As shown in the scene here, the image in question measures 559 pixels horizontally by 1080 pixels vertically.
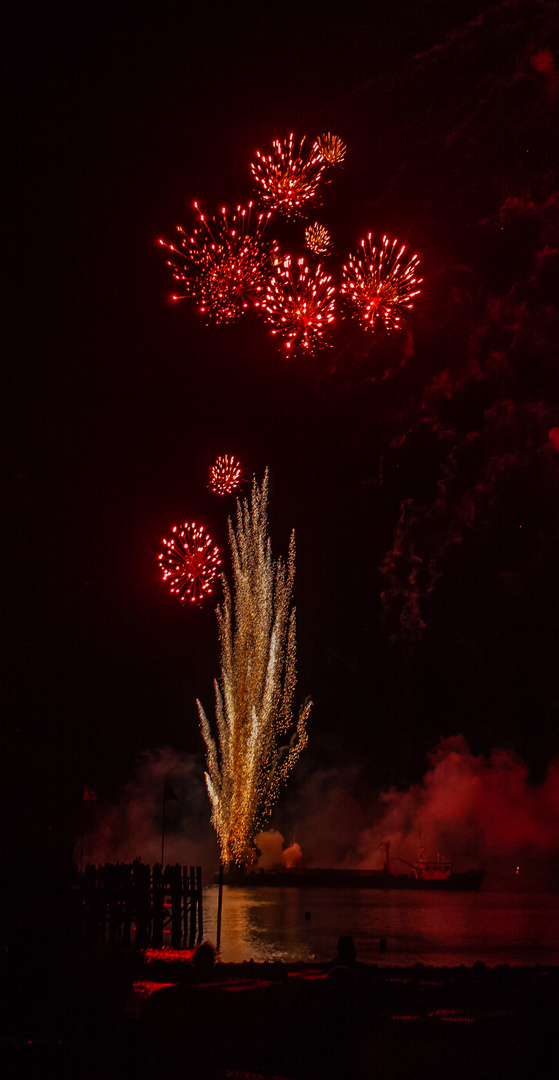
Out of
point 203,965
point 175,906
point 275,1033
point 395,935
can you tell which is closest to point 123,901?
point 175,906

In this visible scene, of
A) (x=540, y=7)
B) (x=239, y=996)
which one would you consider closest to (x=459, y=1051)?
(x=239, y=996)

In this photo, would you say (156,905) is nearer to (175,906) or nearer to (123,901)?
(123,901)

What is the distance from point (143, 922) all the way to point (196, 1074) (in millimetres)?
14064

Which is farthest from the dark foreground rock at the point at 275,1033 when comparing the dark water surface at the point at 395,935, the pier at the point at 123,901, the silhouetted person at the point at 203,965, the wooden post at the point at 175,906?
the dark water surface at the point at 395,935

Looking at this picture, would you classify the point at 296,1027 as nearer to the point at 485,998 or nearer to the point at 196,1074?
the point at 196,1074

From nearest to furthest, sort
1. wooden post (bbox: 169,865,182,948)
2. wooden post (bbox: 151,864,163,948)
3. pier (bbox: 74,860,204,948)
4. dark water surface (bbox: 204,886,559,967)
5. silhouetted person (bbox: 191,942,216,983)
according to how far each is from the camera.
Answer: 1. silhouetted person (bbox: 191,942,216,983)
2. pier (bbox: 74,860,204,948)
3. wooden post (bbox: 151,864,163,948)
4. wooden post (bbox: 169,865,182,948)
5. dark water surface (bbox: 204,886,559,967)

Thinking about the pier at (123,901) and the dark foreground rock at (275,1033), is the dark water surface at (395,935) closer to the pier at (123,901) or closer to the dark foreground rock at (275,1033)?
the pier at (123,901)

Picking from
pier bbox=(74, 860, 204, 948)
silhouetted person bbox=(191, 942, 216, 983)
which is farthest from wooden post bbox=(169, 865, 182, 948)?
silhouetted person bbox=(191, 942, 216, 983)

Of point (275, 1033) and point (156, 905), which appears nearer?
point (275, 1033)

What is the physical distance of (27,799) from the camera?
43.8 feet

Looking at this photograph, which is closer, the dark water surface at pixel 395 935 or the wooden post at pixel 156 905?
the wooden post at pixel 156 905

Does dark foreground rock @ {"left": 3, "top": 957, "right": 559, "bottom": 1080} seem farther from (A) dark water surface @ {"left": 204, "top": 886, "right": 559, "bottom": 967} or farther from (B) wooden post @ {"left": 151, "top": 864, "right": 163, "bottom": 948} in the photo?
(A) dark water surface @ {"left": 204, "top": 886, "right": 559, "bottom": 967}

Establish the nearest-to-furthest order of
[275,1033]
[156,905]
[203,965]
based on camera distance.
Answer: [275,1033]
[203,965]
[156,905]

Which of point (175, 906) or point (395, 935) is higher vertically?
point (175, 906)
